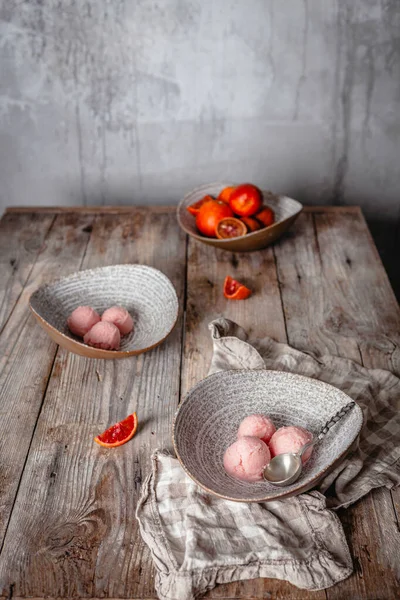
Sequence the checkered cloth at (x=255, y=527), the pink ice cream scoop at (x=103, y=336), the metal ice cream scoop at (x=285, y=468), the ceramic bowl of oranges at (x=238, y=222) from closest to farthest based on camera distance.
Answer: the checkered cloth at (x=255, y=527) → the metal ice cream scoop at (x=285, y=468) → the pink ice cream scoop at (x=103, y=336) → the ceramic bowl of oranges at (x=238, y=222)

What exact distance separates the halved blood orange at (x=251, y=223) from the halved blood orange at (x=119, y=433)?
80 centimetres

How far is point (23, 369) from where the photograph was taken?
1449 millimetres

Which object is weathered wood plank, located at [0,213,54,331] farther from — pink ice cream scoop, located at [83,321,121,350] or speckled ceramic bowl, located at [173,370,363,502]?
speckled ceramic bowl, located at [173,370,363,502]

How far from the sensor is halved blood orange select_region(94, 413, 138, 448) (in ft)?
4.03

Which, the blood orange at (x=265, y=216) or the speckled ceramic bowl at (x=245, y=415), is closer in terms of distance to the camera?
the speckled ceramic bowl at (x=245, y=415)

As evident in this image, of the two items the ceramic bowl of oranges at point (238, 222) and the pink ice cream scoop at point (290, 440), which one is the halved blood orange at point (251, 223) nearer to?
the ceramic bowl of oranges at point (238, 222)

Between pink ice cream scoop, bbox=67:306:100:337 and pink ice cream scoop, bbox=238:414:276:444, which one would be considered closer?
pink ice cream scoop, bbox=238:414:276:444

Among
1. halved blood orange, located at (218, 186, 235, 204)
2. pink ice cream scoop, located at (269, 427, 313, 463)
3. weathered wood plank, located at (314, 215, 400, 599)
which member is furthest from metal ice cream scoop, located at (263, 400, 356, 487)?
halved blood orange, located at (218, 186, 235, 204)

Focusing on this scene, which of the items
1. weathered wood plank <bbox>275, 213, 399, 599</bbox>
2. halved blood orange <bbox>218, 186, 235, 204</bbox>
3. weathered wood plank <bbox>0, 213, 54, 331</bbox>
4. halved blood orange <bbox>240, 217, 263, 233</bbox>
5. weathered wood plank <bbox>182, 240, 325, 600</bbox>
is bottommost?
weathered wood plank <bbox>0, 213, 54, 331</bbox>

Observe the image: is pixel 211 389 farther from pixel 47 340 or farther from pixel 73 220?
pixel 73 220

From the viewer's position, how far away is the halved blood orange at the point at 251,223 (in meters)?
1.88

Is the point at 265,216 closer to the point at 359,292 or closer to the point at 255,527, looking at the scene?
the point at 359,292

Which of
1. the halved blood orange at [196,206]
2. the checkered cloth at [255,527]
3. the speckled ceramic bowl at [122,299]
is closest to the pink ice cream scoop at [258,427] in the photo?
the checkered cloth at [255,527]

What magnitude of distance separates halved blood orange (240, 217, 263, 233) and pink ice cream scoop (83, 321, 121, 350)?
60 cm
